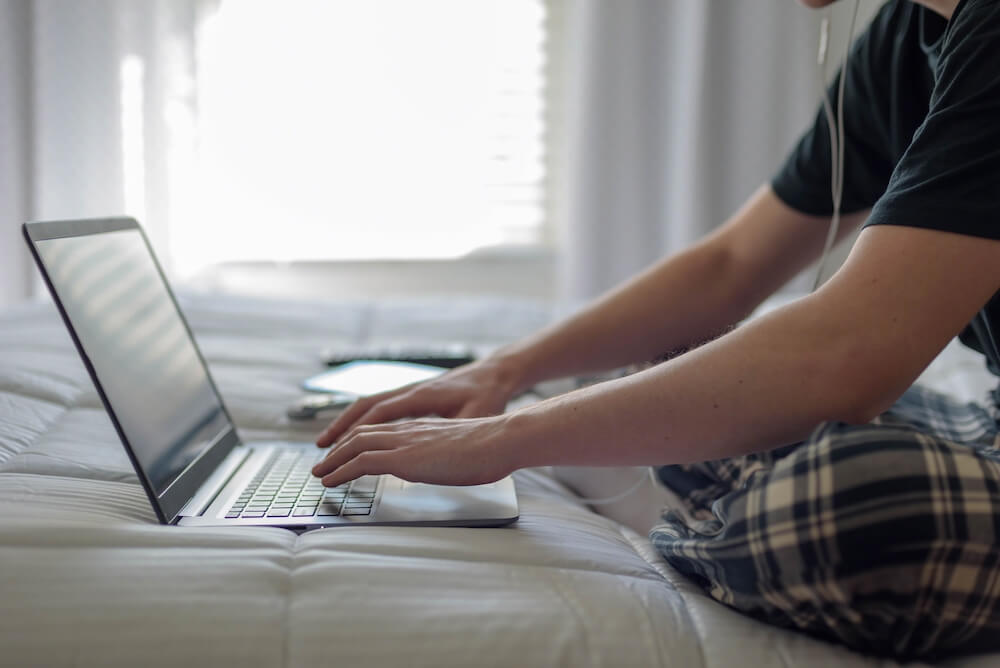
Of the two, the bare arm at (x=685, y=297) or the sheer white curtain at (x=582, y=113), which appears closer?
the bare arm at (x=685, y=297)

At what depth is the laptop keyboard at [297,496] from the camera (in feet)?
2.11

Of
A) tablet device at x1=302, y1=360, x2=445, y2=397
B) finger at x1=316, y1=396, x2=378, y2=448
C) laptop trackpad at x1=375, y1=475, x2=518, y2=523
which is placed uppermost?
finger at x1=316, y1=396, x2=378, y2=448

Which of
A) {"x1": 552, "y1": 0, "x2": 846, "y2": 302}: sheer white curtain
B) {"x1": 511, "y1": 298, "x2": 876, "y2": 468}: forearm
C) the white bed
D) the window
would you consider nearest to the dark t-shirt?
{"x1": 511, "y1": 298, "x2": 876, "y2": 468}: forearm

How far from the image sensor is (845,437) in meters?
0.50

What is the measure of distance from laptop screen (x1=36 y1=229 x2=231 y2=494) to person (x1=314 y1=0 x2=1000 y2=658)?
0.12 m

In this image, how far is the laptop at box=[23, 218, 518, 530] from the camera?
0.62m

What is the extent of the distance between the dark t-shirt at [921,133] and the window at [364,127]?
184 cm

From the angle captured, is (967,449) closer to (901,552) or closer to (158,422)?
(901,552)

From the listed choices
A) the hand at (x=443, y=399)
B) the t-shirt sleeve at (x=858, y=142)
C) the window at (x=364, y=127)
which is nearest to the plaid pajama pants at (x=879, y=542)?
the hand at (x=443, y=399)

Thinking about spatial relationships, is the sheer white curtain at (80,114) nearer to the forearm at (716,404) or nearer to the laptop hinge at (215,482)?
the laptop hinge at (215,482)

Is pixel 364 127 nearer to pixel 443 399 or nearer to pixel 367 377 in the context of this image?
pixel 367 377

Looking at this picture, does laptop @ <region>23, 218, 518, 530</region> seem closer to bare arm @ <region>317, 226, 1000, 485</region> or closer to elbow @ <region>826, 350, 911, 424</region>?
bare arm @ <region>317, 226, 1000, 485</region>

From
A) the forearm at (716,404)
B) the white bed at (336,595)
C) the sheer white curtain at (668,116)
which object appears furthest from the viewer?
the sheer white curtain at (668,116)

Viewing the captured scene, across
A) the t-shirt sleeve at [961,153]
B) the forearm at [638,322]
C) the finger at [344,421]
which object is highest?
the t-shirt sleeve at [961,153]
